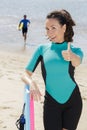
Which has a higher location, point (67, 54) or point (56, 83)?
point (67, 54)

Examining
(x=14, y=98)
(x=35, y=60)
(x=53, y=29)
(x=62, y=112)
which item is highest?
(x=53, y=29)

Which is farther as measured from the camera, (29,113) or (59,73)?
(59,73)

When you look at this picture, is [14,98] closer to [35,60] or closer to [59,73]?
[35,60]

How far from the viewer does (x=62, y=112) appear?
387 cm

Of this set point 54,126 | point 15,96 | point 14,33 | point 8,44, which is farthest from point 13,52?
point 54,126

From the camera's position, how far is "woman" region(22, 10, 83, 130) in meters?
3.73

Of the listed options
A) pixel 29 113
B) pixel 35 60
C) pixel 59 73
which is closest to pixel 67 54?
pixel 59 73

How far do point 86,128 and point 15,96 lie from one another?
2.00 metres

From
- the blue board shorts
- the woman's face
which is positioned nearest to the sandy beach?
the blue board shorts

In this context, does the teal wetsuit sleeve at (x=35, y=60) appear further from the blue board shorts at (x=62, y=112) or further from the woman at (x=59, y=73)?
the blue board shorts at (x=62, y=112)

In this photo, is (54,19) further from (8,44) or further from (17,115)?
(8,44)

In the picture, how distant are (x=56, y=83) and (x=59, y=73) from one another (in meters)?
0.10

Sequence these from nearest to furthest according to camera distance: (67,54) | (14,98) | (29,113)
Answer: (29,113)
(67,54)
(14,98)

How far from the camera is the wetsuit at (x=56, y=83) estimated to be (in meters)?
3.78
